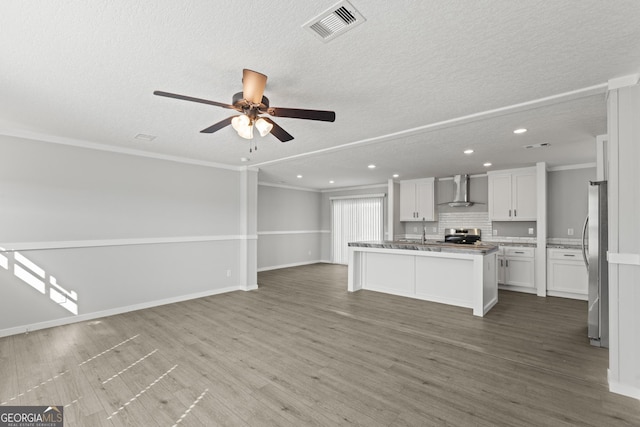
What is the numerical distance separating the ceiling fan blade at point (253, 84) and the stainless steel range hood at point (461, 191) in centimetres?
586

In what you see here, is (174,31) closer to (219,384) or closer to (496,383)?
(219,384)

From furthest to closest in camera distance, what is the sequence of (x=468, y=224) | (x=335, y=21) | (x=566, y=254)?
(x=468, y=224) < (x=566, y=254) < (x=335, y=21)

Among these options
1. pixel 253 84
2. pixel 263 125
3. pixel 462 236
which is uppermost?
pixel 253 84

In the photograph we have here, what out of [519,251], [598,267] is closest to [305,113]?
[598,267]

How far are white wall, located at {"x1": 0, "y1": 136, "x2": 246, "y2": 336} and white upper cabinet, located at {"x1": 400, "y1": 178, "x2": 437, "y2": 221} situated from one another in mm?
4431

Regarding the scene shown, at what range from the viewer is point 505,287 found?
6.01 metres

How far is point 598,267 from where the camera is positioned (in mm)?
3271

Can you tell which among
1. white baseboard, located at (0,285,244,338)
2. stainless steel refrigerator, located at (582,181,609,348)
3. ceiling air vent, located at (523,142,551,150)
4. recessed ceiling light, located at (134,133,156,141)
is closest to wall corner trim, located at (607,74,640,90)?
stainless steel refrigerator, located at (582,181,609,348)

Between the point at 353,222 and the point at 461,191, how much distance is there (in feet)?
11.2

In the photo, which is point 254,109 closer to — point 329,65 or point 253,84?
point 253,84

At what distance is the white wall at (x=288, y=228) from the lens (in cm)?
826

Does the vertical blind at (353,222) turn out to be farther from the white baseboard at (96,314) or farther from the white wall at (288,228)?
the white baseboard at (96,314)

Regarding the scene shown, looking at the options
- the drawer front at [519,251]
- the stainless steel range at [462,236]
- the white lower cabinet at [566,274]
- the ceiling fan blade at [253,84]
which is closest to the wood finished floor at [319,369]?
the white lower cabinet at [566,274]

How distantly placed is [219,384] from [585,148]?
5.82 metres
